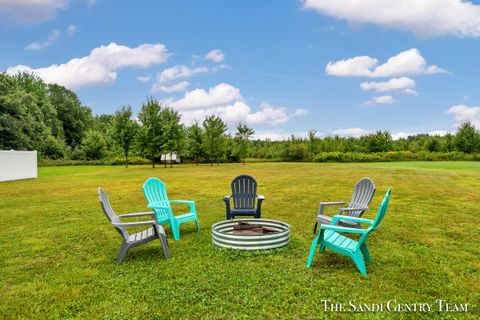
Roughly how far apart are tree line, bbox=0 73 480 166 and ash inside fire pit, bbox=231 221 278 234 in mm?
30642

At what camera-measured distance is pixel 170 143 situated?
36.1 meters

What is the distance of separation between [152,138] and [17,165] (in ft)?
53.3

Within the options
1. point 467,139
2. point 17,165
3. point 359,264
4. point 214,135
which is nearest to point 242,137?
point 214,135

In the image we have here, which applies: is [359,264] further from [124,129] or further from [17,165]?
[124,129]

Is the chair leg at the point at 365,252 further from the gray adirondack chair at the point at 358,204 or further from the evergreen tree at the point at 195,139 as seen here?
the evergreen tree at the point at 195,139

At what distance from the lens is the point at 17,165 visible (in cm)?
2084

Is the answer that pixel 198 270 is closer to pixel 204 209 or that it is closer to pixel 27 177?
pixel 204 209

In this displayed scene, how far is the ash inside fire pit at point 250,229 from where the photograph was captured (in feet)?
19.3

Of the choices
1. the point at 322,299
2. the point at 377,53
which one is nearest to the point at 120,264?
the point at 322,299

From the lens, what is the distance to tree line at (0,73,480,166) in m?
34.4

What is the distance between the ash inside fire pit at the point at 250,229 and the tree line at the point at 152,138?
30642 millimetres

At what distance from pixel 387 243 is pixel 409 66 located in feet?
71.5

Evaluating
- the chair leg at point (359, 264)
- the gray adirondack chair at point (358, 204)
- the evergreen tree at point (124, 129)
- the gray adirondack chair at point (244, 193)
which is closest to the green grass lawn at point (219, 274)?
the chair leg at point (359, 264)

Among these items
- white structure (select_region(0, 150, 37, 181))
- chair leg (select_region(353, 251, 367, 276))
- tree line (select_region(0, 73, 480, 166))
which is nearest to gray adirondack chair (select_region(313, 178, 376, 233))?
chair leg (select_region(353, 251, 367, 276))
